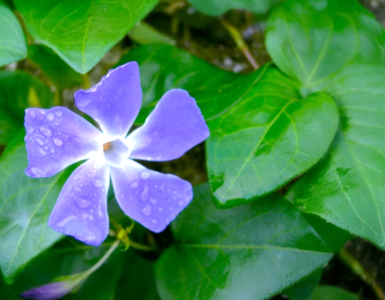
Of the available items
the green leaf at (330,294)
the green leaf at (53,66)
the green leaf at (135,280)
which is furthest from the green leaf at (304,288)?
the green leaf at (53,66)

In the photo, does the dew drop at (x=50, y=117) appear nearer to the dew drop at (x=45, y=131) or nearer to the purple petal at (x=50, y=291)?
the dew drop at (x=45, y=131)

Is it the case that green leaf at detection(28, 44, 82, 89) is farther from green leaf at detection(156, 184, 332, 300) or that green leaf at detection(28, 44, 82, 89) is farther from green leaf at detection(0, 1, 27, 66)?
green leaf at detection(156, 184, 332, 300)

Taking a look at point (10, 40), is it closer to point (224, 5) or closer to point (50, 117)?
point (50, 117)

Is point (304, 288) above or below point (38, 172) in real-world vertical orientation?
below

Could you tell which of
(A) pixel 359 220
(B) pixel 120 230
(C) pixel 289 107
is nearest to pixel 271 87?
(C) pixel 289 107

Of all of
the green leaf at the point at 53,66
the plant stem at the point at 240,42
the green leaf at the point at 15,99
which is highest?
the plant stem at the point at 240,42

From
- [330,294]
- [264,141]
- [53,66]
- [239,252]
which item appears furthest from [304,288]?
[53,66]

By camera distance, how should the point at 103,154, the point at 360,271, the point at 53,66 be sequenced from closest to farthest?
the point at 103,154
the point at 53,66
the point at 360,271
